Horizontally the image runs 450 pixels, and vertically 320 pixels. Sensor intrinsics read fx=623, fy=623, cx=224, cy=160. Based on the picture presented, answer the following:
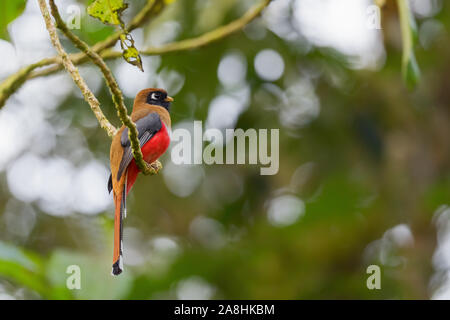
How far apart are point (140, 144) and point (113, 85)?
28 cm

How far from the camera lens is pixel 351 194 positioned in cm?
418

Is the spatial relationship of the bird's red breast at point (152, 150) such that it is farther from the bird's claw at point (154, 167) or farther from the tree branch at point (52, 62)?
the tree branch at point (52, 62)

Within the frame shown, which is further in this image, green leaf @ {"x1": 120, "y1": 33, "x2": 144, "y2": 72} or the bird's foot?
the bird's foot

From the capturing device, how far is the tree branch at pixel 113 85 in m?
1.07

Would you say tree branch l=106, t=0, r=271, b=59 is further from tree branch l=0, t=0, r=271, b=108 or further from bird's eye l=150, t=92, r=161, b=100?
bird's eye l=150, t=92, r=161, b=100

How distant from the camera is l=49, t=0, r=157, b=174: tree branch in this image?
107cm

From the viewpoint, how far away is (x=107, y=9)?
1230 mm

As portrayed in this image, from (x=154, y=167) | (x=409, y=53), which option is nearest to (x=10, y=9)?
(x=154, y=167)

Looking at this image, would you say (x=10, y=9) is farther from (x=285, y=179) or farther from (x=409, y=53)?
(x=285, y=179)

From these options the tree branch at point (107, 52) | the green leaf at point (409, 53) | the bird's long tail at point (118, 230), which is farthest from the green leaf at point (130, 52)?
the green leaf at point (409, 53)

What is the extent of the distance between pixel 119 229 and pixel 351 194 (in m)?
3.00

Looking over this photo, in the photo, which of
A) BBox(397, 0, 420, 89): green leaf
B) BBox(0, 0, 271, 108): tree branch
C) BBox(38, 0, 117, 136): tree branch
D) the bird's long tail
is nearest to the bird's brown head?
BBox(0, 0, 271, 108): tree branch

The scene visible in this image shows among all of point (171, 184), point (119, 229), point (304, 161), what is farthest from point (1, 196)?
A: point (119, 229)
